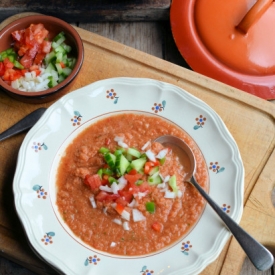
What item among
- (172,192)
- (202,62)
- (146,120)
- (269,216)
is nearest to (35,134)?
(146,120)

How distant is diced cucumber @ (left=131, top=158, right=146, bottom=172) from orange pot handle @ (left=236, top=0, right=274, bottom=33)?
43.9 inches

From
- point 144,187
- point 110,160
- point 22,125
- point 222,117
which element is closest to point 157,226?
point 144,187

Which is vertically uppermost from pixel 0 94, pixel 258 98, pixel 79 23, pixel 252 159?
pixel 258 98

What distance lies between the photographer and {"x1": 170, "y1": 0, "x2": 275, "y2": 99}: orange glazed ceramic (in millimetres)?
2801

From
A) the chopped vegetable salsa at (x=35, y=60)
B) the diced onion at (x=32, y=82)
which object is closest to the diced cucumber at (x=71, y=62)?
the chopped vegetable salsa at (x=35, y=60)

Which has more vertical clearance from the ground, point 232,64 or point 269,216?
point 232,64

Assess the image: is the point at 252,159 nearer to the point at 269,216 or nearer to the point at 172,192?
the point at 269,216

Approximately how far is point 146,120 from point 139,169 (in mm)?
320

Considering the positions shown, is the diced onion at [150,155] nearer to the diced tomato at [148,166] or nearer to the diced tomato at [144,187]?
the diced tomato at [148,166]

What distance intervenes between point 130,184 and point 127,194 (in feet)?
0.18

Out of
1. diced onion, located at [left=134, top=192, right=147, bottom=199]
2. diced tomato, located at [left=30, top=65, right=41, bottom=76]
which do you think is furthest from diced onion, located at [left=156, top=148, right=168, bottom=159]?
diced tomato, located at [left=30, top=65, right=41, bottom=76]

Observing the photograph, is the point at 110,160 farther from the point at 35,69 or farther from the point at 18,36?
the point at 18,36

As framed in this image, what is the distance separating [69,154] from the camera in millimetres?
2441

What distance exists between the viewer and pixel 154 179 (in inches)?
91.4
